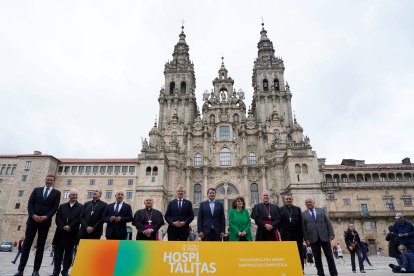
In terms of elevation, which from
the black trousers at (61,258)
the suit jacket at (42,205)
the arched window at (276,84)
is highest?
the arched window at (276,84)

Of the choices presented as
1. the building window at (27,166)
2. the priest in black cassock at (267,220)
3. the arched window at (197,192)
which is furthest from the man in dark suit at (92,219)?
the building window at (27,166)

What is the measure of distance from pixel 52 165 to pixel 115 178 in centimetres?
921

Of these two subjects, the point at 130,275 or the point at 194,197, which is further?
the point at 194,197

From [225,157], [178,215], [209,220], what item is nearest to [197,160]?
[225,157]

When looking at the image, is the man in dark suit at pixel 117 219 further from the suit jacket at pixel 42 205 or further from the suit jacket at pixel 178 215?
the suit jacket at pixel 42 205

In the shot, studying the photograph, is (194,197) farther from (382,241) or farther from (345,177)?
(382,241)

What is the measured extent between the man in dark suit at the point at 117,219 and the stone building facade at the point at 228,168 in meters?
28.8

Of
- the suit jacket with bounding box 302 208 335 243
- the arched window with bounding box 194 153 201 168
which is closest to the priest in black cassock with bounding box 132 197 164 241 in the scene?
the suit jacket with bounding box 302 208 335 243

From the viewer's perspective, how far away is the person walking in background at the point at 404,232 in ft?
33.9

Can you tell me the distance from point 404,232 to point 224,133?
36.3 meters

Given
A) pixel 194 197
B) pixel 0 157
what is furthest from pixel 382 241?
pixel 0 157

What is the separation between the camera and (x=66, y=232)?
8625mm

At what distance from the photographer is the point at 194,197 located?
43.2 meters

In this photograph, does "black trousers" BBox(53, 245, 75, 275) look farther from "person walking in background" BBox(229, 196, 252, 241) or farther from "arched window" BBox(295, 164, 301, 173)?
"arched window" BBox(295, 164, 301, 173)
